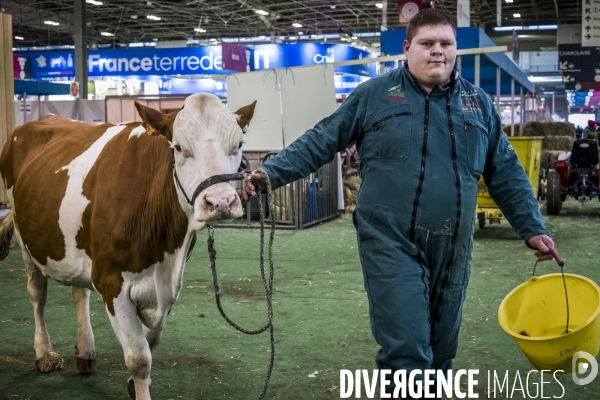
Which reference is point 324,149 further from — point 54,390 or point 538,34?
point 538,34

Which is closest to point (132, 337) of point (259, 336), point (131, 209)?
point (131, 209)

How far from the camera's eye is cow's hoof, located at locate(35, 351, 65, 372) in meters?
4.23

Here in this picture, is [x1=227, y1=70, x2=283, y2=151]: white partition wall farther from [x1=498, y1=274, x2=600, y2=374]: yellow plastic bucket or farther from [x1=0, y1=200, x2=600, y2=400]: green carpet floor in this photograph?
[x1=498, y1=274, x2=600, y2=374]: yellow plastic bucket

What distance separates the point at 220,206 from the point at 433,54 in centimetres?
102

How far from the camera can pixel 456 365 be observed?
432 centimetres

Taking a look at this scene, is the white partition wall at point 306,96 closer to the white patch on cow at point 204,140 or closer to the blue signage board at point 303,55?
the white patch on cow at point 204,140

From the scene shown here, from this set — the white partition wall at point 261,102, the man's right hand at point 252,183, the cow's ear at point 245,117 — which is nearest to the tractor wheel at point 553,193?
the white partition wall at point 261,102

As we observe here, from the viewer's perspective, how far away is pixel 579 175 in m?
12.6

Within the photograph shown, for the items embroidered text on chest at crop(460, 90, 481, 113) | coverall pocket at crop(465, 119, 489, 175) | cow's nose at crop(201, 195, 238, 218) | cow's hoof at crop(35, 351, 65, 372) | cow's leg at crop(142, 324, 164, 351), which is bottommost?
cow's hoof at crop(35, 351, 65, 372)

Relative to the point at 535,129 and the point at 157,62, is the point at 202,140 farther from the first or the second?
the point at 157,62

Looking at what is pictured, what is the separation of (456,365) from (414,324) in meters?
1.91

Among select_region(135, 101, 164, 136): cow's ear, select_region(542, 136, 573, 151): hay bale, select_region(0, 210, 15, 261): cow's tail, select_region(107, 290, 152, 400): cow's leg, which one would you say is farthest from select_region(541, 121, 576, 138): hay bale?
select_region(135, 101, 164, 136): cow's ear

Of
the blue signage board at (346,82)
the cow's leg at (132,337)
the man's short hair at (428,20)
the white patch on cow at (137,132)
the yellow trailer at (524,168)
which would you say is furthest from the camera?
the blue signage board at (346,82)

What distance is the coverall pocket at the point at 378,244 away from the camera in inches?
104
